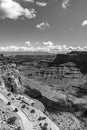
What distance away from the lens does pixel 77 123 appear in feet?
141

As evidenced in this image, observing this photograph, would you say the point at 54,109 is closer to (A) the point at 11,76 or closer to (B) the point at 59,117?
(B) the point at 59,117

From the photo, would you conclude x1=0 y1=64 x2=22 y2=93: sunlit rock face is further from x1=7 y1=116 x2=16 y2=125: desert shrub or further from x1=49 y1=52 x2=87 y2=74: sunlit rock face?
x1=49 y1=52 x2=87 y2=74: sunlit rock face

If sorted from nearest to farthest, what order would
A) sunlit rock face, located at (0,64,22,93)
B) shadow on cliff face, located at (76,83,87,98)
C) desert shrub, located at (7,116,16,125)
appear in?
desert shrub, located at (7,116,16,125)
sunlit rock face, located at (0,64,22,93)
shadow on cliff face, located at (76,83,87,98)

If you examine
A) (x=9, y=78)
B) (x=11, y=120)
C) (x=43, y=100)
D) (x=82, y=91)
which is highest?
(x=9, y=78)

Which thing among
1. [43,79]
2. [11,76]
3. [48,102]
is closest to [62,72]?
[43,79]

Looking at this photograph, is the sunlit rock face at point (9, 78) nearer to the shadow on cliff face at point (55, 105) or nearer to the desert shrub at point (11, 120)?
the shadow on cliff face at point (55, 105)

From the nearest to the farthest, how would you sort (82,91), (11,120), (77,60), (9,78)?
(11,120), (9,78), (82,91), (77,60)

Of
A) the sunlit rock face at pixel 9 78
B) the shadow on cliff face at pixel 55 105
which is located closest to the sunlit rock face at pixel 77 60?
the shadow on cliff face at pixel 55 105

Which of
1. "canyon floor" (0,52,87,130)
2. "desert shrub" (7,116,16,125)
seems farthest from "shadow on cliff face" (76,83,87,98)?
"desert shrub" (7,116,16,125)

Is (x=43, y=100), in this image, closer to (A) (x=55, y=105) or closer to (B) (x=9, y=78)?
(A) (x=55, y=105)

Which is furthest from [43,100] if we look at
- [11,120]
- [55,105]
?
[11,120]

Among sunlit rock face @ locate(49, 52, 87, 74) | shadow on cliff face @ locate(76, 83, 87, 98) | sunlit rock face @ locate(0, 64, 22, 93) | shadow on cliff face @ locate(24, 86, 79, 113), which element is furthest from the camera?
sunlit rock face @ locate(49, 52, 87, 74)

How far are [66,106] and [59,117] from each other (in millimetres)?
8342

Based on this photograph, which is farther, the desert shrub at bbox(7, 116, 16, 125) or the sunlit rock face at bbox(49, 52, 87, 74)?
the sunlit rock face at bbox(49, 52, 87, 74)
